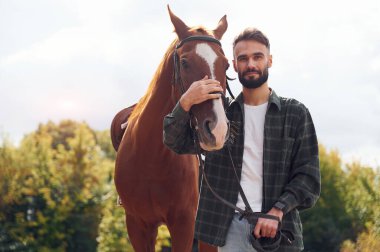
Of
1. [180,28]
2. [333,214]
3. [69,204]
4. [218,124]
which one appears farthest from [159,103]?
[333,214]

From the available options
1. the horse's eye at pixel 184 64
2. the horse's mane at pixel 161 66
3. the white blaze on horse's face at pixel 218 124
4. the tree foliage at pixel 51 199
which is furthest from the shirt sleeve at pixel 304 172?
the tree foliage at pixel 51 199

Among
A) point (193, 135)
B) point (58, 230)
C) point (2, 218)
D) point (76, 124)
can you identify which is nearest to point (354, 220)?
point (58, 230)

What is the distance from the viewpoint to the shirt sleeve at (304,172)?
136 inches

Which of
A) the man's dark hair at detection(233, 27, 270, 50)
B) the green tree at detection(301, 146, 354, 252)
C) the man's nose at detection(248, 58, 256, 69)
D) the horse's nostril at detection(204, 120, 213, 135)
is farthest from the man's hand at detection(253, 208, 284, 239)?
the green tree at detection(301, 146, 354, 252)

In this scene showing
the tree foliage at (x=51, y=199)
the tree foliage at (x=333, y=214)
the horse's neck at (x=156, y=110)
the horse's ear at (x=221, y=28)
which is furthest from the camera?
the tree foliage at (x=333, y=214)

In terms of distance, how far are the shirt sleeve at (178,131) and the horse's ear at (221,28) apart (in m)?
1.00

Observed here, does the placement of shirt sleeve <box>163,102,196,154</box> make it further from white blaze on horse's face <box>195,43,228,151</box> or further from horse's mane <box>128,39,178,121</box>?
horse's mane <box>128,39,178,121</box>

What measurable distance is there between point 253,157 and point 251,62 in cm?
53

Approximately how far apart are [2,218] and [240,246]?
13.9 meters

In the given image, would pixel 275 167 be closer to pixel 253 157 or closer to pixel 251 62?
pixel 253 157

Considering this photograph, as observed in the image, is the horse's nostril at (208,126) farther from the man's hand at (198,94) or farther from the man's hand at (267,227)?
the man's hand at (267,227)

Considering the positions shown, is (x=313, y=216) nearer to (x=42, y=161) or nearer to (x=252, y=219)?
(x=42, y=161)

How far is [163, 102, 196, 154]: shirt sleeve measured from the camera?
144 inches

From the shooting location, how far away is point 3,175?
16578 mm
